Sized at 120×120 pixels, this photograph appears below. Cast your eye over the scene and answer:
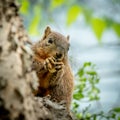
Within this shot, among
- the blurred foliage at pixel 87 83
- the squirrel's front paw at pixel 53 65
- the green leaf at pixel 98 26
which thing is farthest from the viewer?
the blurred foliage at pixel 87 83

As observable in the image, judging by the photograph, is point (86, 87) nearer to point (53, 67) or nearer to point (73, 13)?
point (53, 67)

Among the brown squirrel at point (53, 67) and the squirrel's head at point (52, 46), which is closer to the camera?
the brown squirrel at point (53, 67)

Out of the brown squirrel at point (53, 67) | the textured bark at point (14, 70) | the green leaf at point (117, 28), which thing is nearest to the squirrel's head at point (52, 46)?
the brown squirrel at point (53, 67)

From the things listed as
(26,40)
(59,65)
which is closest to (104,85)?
(59,65)

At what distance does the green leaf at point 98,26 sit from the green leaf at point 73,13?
5 cm

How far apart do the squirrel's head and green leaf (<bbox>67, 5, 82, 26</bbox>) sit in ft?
3.30

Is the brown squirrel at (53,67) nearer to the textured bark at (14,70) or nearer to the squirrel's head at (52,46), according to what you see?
the squirrel's head at (52,46)

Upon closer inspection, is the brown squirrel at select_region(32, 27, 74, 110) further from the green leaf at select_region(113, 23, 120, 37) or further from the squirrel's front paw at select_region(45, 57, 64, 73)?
the green leaf at select_region(113, 23, 120, 37)

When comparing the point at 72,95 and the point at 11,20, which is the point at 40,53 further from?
the point at 11,20

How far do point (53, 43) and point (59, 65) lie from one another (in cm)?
36

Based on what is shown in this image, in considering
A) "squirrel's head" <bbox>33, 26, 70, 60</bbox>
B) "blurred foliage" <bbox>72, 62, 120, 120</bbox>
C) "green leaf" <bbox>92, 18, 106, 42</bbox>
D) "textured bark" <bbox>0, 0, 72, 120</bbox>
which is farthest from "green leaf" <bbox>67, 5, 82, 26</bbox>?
"blurred foliage" <bbox>72, 62, 120, 120</bbox>

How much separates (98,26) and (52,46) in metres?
1.19

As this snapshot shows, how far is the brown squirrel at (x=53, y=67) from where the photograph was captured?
2281 millimetres

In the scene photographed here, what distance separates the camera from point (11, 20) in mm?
1458
